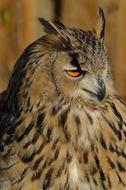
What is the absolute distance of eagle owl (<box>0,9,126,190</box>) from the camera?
456cm

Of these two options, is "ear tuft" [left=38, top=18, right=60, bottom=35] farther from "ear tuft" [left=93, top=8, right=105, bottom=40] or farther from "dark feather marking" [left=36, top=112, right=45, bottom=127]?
"dark feather marking" [left=36, top=112, right=45, bottom=127]

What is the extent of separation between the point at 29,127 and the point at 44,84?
0.31m

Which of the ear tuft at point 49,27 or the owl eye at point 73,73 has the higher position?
the ear tuft at point 49,27

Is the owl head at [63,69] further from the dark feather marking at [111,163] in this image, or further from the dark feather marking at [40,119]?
the dark feather marking at [111,163]

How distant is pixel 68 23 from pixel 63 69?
3.15m

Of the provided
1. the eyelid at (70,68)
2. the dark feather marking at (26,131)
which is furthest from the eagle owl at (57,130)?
the eyelid at (70,68)

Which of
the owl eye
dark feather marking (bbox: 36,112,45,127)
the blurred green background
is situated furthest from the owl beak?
the blurred green background

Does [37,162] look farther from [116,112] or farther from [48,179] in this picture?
[116,112]

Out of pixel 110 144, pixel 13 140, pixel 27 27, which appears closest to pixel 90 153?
Result: pixel 110 144

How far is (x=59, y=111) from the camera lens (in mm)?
4648

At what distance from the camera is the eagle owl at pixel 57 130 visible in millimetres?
4562

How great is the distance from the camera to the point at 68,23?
7.57 metres

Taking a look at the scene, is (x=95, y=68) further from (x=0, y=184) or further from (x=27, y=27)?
(x=27, y=27)

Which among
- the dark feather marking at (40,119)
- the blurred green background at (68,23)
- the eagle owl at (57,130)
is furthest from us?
the blurred green background at (68,23)
